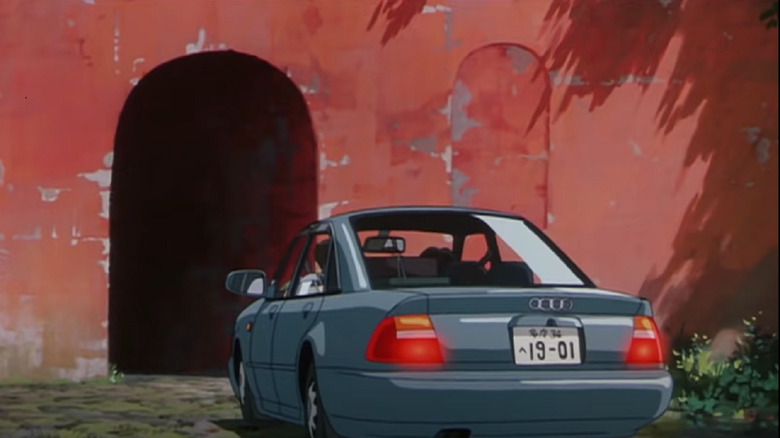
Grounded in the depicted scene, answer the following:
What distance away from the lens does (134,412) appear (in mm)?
11867

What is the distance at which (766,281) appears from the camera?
45.6 ft

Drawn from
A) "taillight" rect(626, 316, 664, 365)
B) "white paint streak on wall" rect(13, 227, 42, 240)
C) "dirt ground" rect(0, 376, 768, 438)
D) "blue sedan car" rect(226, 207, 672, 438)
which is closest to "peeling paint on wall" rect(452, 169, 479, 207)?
"dirt ground" rect(0, 376, 768, 438)

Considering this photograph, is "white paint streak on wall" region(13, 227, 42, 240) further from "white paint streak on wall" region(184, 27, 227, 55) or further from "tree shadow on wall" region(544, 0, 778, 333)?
"tree shadow on wall" region(544, 0, 778, 333)

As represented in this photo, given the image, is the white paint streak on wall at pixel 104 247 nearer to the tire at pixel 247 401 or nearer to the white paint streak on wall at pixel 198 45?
the white paint streak on wall at pixel 198 45

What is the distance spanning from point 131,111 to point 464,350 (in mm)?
8497

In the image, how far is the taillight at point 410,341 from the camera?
7.47 meters

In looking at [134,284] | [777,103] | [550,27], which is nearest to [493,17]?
[550,27]

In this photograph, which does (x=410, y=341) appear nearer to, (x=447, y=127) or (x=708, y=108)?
(x=447, y=127)

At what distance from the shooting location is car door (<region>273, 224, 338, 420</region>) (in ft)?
28.4

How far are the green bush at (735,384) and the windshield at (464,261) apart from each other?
2685 mm

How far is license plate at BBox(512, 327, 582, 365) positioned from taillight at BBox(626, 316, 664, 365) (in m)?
0.34

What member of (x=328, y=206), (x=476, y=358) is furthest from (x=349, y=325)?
(x=328, y=206)

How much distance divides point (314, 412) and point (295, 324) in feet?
2.22

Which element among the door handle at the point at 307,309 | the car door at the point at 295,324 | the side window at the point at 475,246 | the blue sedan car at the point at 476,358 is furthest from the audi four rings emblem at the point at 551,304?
the side window at the point at 475,246
